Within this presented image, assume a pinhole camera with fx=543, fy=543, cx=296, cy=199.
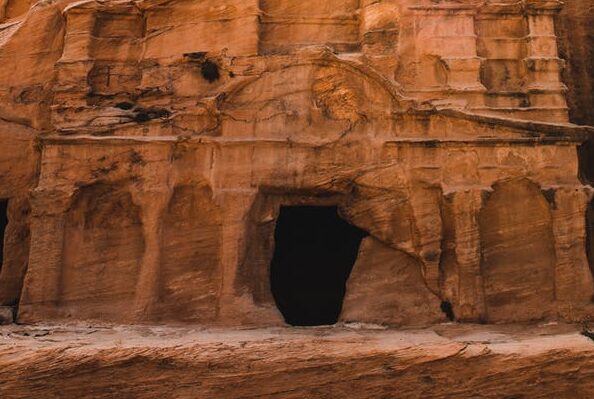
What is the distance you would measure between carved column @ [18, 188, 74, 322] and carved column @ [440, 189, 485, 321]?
6744 mm

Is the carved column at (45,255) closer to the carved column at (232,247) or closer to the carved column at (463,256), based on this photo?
the carved column at (232,247)

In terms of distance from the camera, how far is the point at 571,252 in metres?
9.30

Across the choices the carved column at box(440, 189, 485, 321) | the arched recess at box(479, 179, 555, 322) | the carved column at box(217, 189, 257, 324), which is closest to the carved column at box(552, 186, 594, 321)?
the arched recess at box(479, 179, 555, 322)

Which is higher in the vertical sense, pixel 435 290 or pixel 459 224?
pixel 459 224

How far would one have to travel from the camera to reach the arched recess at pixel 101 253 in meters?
9.52

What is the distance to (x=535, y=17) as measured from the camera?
35.8ft

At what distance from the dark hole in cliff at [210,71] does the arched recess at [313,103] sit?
82cm

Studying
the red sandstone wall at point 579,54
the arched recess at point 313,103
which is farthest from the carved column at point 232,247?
the red sandstone wall at point 579,54

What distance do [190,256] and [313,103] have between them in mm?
3635

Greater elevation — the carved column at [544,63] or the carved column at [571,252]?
the carved column at [544,63]

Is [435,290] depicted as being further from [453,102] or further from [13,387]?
[13,387]

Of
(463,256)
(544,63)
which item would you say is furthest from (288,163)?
(544,63)

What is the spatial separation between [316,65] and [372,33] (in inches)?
62.9

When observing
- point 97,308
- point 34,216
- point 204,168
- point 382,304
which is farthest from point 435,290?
point 34,216
